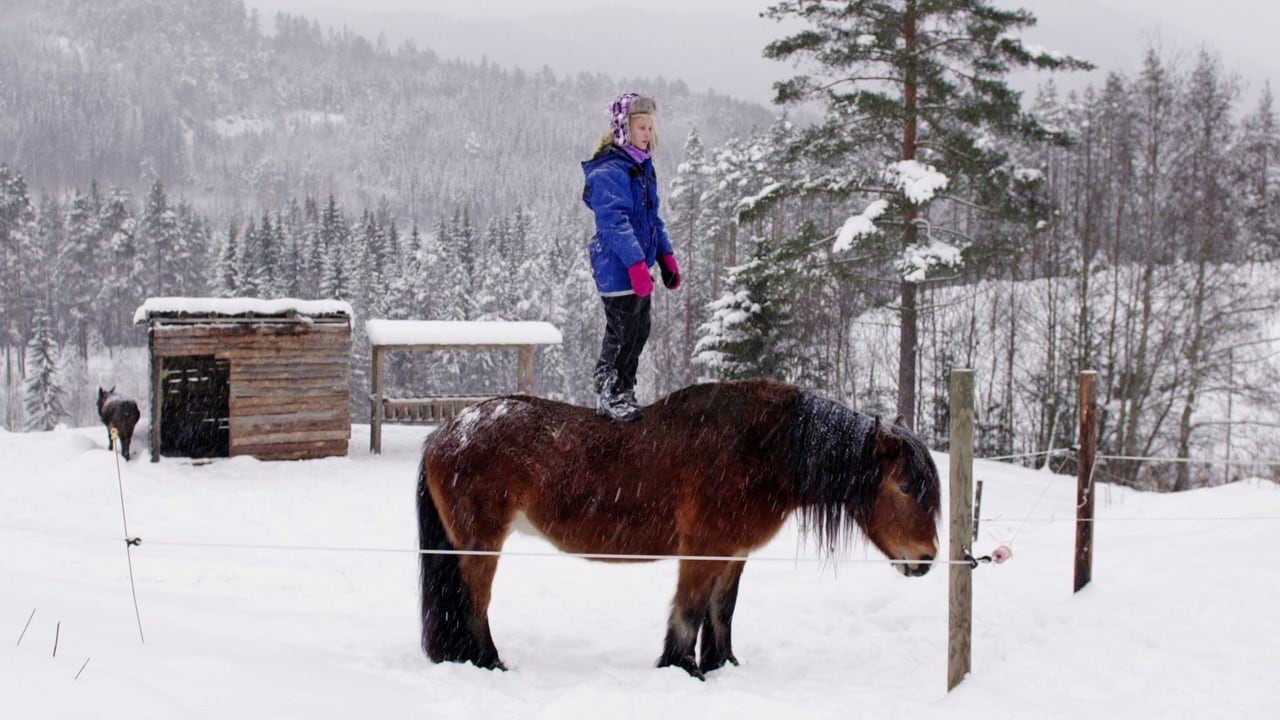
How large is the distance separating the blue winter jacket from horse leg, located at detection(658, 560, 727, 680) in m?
1.45

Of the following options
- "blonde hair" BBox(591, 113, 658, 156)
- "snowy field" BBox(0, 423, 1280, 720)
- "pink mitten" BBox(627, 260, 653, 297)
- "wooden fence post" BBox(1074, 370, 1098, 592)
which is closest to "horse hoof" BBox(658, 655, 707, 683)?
"snowy field" BBox(0, 423, 1280, 720)

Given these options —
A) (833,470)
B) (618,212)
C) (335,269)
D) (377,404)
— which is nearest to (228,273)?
(335,269)

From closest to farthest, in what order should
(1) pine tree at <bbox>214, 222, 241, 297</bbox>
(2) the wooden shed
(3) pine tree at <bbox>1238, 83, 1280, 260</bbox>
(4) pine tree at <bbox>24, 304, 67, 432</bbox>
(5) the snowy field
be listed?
(5) the snowy field < (2) the wooden shed < (3) pine tree at <bbox>1238, 83, 1280, 260</bbox> < (4) pine tree at <bbox>24, 304, 67, 432</bbox> < (1) pine tree at <bbox>214, 222, 241, 297</bbox>

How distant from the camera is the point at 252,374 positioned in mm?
13945

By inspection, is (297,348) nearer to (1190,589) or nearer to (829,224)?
(1190,589)

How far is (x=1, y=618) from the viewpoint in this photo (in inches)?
130

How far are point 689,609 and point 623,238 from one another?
1881 mm

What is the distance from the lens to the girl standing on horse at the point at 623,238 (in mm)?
3680

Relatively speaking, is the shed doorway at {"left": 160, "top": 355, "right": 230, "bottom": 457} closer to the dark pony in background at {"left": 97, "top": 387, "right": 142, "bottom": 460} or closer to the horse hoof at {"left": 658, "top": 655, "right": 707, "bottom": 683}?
the dark pony in background at {"left": 97, "top": 387, "right": 142, "bottom": 460}

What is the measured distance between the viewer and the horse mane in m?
3.76

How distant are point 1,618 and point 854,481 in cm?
390

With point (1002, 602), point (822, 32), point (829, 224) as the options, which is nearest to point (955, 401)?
point (1002, 602)

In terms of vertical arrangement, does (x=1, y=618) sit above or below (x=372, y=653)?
above

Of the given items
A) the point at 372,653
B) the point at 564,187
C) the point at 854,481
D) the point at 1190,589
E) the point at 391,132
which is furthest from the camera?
the point at 391,132
